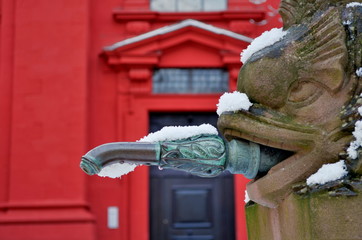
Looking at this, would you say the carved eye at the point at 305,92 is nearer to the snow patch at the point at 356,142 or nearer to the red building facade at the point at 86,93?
the snow patch at the point at 356,142

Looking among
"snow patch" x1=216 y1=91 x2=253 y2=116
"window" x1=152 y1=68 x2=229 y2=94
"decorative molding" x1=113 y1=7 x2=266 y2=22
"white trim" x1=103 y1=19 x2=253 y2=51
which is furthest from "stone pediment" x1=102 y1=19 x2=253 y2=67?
"snow patch" x1=216 y1=91 x2=253 y2=116

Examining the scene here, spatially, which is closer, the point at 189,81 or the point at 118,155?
the point at 118,155

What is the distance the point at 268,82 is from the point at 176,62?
7848 millimetres

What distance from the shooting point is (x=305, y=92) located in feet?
6.75

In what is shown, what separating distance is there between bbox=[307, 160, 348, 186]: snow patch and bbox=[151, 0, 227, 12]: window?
8.35m

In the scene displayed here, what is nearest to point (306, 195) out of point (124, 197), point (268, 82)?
point (268, 82)

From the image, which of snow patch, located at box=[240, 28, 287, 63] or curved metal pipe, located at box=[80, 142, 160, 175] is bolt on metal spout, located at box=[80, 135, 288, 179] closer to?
curved metal pipe, located at box=[80, 142, 160, 175]

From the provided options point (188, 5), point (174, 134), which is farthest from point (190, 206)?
point (174, 134)

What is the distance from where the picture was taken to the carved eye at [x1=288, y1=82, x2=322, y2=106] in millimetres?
2047

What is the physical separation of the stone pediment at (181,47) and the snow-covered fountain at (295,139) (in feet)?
24.7

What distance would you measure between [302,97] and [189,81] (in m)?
7.86

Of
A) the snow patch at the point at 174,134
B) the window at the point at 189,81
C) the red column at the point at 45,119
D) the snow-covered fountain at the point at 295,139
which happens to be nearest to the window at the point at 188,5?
the window at the point at 189,81

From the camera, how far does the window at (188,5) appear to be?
10109 mm

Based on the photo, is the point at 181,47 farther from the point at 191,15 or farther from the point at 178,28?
the point at 191,15
